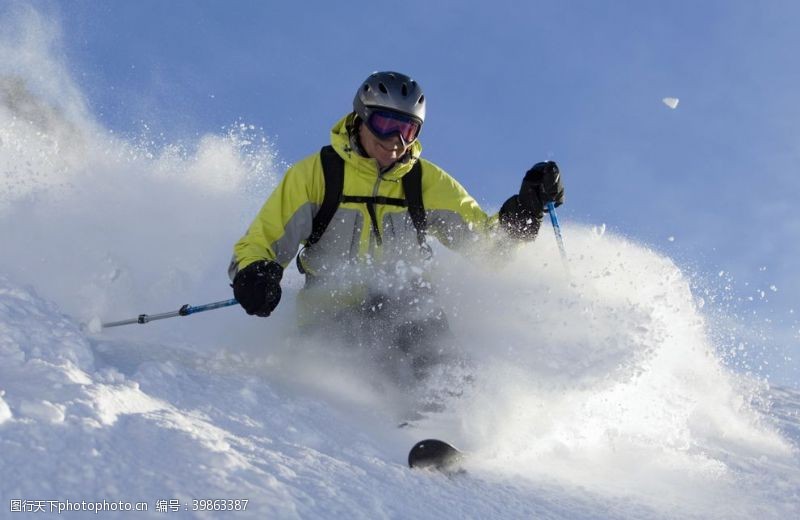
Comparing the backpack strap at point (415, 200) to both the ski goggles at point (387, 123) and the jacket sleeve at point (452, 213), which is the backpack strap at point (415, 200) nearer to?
the jacket sleeve at point (452, 213)

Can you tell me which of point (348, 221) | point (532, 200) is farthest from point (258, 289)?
point (532, 200)

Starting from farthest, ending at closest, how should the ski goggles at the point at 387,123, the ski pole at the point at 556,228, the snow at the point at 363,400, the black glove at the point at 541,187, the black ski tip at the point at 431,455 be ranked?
the ski pole at the point at 556,228
the black glove at the point at 541,187
the ski goggles at the point at 387,123
the black ski tip at the point at 431,455
the snow at the point at 363,400

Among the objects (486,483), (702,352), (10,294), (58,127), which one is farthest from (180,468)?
(58,127)

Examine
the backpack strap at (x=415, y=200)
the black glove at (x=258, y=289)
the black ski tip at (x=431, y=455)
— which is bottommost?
the black ski tip at (x=431, y=455)

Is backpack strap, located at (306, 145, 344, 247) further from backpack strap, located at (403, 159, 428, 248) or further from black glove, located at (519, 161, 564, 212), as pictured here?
black glove, located at (519, 161, 564, 212)

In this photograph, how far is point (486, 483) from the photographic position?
275 cm

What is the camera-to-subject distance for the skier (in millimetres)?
4426

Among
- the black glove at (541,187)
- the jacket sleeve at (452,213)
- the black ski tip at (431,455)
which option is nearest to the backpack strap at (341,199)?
the jacket sleeve at (452,213)

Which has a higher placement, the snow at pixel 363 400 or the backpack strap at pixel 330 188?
the backpack strap at pixel 330 188

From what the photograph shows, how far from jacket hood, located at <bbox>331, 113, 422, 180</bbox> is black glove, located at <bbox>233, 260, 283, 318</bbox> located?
116cm

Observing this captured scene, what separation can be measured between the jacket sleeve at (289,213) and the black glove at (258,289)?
44 cm

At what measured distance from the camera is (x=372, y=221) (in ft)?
15.2

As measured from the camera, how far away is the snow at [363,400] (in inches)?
76.8

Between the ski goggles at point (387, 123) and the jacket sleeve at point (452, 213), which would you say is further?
the jacket sleeve at point (452, 213)
